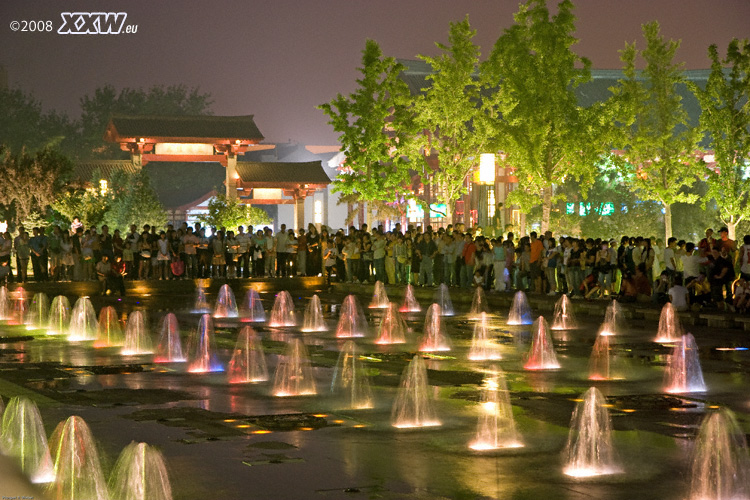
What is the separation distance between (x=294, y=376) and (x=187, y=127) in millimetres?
44159

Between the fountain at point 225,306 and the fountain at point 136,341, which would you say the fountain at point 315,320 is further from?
the fountain at point 136,341

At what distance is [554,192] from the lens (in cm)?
4738

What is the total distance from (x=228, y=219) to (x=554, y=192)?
52.5ft

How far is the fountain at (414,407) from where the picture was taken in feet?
31.1

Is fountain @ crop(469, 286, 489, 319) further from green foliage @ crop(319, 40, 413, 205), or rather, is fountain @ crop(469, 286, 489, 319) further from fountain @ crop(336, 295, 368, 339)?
green foliage @ crop(319, 40, 413, 205)

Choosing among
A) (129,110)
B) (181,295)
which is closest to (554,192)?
(181,295)

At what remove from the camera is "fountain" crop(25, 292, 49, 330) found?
68.2 feet

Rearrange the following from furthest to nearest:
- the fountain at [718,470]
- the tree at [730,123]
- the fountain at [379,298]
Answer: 1. the tree at [730,123]
2. the fountain at [379,298]
3. the fountain at [718,470]

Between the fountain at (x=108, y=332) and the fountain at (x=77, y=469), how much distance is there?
1020cm

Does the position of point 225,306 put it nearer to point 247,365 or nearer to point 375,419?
point 247,365

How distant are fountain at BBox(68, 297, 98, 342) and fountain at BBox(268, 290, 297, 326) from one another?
358 centimetres

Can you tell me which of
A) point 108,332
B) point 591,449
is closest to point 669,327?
point 108,332

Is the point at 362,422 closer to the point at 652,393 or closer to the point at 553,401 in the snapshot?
the point at 553,401

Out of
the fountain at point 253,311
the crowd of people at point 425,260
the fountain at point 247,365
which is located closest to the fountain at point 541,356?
the fountain at point 247,365
